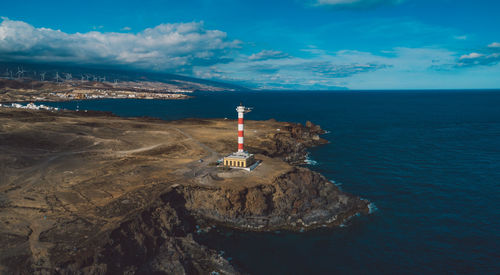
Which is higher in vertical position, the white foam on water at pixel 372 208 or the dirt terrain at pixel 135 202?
the dirt terrain at pixel 135 202

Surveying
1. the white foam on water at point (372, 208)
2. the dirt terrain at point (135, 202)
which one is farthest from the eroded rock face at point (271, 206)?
the white foam on water at point (372, 208)

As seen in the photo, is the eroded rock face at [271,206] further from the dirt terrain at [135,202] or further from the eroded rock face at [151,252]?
the eroded rock face at [151,252]

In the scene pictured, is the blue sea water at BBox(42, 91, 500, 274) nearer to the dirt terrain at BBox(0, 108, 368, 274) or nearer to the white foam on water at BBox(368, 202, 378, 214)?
the white foam on water at BBox(368, 202, 378, 214)

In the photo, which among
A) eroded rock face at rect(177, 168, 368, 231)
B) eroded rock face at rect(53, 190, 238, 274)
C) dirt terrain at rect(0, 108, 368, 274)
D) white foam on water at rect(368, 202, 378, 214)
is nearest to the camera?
eroded rock face at rect(53, 190, 238, 274)

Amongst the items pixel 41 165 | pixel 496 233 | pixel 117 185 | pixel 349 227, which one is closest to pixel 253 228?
pixel 349 227

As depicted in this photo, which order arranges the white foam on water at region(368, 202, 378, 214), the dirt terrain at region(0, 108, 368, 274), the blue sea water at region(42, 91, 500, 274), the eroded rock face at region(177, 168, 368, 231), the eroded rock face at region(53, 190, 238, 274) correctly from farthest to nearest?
the white foam on water at region(368, 202, 378, 214), the eroded rock face at region(177, 168, 368, 231), the blue sea water at region(42, 91, 500, 274), the dirt terrain at region(0, 108, 368, 274), the eroded rock face at region(53, 190, 238, 274)

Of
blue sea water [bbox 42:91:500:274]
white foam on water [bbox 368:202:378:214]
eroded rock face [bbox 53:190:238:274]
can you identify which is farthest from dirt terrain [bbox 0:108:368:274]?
blue sea water [bbox 42:91:500:274]
